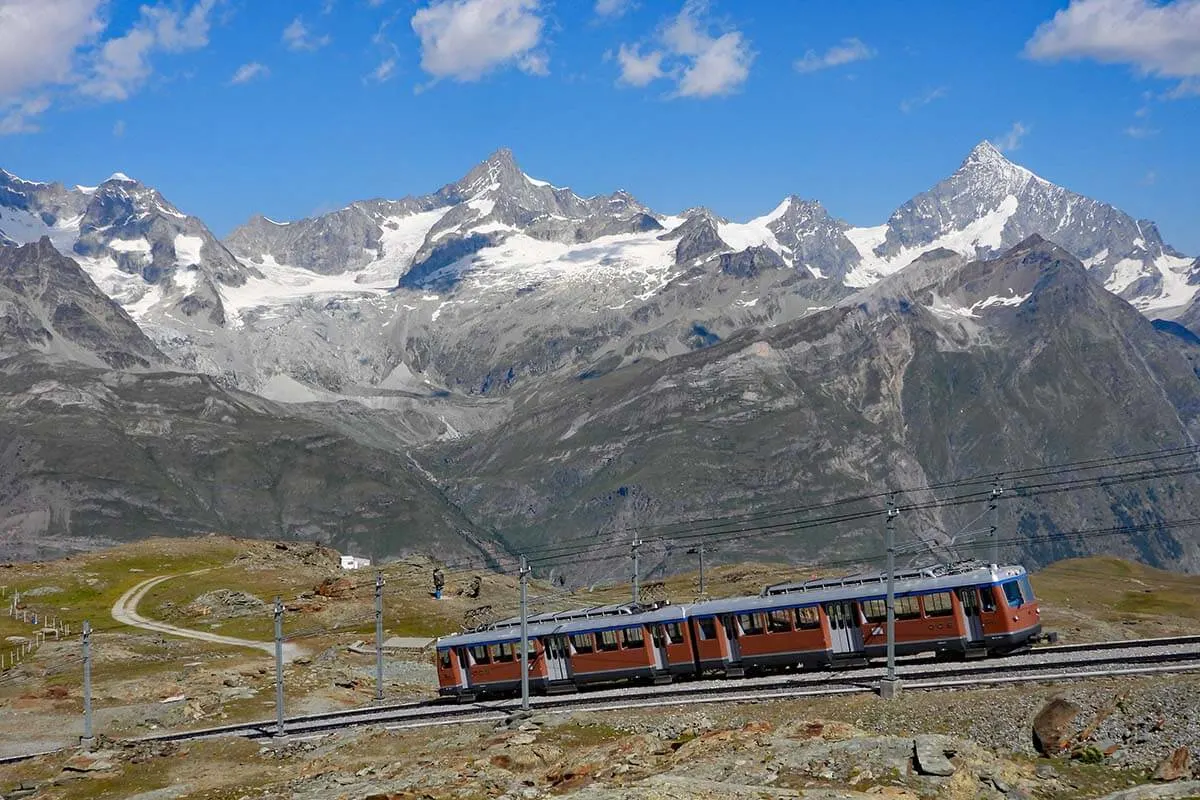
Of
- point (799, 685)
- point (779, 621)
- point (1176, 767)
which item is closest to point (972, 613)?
point (799, 685)

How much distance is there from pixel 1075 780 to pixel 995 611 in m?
28.9

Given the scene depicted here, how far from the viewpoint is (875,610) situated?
297 ft

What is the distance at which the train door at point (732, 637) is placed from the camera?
9575cm

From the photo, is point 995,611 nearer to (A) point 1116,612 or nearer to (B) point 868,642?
(B) point 868,642

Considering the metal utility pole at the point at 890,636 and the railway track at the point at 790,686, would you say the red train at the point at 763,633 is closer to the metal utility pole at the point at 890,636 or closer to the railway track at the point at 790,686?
the railway track at the point at 790,686

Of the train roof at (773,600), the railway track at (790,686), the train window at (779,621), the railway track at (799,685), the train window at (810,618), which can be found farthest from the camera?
the train window at (779,621)

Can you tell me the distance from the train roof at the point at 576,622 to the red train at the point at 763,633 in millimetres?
95

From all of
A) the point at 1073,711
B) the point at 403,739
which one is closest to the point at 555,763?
the point at 403,739

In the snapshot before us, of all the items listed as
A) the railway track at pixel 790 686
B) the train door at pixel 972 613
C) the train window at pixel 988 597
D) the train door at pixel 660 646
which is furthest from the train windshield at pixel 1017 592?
the train door at pixel 660 646

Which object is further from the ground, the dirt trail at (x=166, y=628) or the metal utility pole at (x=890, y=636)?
the dirt trail at (x=166, y=628)

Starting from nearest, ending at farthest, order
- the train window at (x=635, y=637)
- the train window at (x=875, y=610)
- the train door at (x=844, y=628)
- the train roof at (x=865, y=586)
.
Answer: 1. the train roof at (x=865, y=586)
2. the train window at (x=875, y=610)
3. the train door at (x=844, y=628)
4. the train window at (x=635, y=637)

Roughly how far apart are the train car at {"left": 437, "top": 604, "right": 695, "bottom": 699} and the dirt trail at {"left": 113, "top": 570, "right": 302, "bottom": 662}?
116 ft

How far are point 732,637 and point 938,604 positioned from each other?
14.2 metres

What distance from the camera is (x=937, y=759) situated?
193ft
